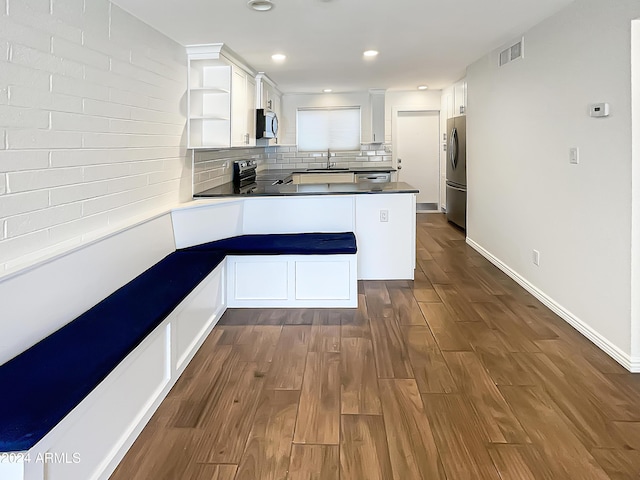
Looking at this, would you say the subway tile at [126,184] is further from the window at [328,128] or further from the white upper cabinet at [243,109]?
the window at [328,128]

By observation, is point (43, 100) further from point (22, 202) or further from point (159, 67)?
point (159, 67)

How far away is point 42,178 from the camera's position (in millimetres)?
2229

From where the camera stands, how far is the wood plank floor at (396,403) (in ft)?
6.32

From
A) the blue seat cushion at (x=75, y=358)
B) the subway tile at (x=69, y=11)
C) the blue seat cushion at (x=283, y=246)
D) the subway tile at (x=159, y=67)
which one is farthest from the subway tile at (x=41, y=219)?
the blue seat cushion at (x=283, y=246)

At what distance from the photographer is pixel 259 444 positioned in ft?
6.83

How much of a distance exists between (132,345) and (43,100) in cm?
119

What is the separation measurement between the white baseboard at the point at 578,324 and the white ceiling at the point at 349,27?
2.11 m

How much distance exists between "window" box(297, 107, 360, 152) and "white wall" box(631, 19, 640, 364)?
5914 mm

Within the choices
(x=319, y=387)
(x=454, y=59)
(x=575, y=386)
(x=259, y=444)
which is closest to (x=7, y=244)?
(x=259, y=444)

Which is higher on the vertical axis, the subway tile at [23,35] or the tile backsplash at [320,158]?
the tile backsplash at [320,158]

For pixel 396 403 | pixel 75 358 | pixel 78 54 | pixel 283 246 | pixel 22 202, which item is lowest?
pixel 396 403

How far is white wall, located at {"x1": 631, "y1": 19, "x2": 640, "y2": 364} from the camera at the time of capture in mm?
2625

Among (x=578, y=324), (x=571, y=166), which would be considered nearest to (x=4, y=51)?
(x=571, y=166)

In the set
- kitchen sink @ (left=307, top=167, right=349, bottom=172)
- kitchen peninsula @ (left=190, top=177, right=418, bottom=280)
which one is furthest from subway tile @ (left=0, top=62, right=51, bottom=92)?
kitchen sink @ (left=307, top=167, right=349, bottom=172)
